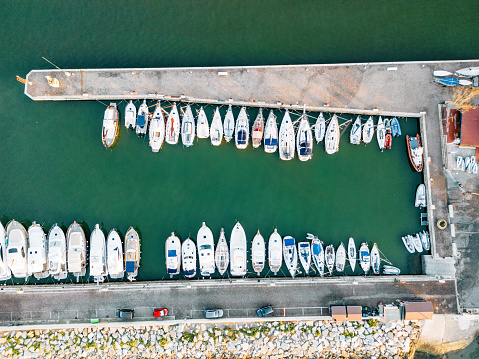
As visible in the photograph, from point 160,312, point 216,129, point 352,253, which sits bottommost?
point 160,312

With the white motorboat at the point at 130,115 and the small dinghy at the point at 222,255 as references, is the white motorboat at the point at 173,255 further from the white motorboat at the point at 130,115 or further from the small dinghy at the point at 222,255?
the white motorboat at the point at 130,115

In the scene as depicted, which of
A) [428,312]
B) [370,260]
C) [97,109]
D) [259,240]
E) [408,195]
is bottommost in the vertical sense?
[428,312]

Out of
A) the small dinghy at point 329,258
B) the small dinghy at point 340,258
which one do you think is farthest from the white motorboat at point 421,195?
the small dinghy at point 329,258

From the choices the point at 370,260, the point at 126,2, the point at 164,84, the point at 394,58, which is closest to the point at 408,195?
the point at 370,260

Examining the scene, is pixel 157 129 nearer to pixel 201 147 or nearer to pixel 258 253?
pixel 201 147

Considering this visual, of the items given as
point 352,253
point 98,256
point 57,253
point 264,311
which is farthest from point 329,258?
point 57,253

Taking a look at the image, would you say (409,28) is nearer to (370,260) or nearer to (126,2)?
(370,260)
